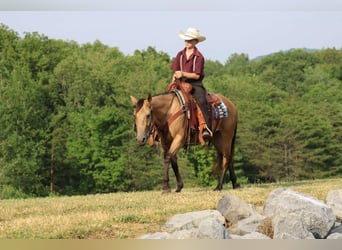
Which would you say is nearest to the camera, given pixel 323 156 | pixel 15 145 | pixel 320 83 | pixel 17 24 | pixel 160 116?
pixel 160 116

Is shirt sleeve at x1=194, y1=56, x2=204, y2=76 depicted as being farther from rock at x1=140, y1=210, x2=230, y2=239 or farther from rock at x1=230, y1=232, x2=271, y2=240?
rock at x1=230, y1=232, x2=271, y2=240

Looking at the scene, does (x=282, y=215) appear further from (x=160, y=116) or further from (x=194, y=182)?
(x=194, y=182)

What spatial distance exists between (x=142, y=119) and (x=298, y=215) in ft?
12.8

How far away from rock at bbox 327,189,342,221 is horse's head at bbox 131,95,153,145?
366 centimetres

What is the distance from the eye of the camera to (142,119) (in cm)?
1284

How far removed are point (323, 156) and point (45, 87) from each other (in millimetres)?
25754

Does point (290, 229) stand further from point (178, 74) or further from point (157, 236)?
point (178, 74)

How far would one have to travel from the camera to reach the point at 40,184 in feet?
180

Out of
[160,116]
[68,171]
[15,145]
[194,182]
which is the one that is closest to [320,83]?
[194,182]

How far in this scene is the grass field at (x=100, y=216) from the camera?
31.0 feet

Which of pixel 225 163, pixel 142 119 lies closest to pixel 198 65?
pixel 142 119

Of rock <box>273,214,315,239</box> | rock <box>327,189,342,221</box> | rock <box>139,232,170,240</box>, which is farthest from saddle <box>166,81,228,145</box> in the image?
rock <box>139,232,170,240</box>

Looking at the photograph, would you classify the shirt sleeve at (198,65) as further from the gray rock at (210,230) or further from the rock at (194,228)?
the gray rock at (210,230)

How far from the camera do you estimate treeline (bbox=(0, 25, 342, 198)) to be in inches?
2235
